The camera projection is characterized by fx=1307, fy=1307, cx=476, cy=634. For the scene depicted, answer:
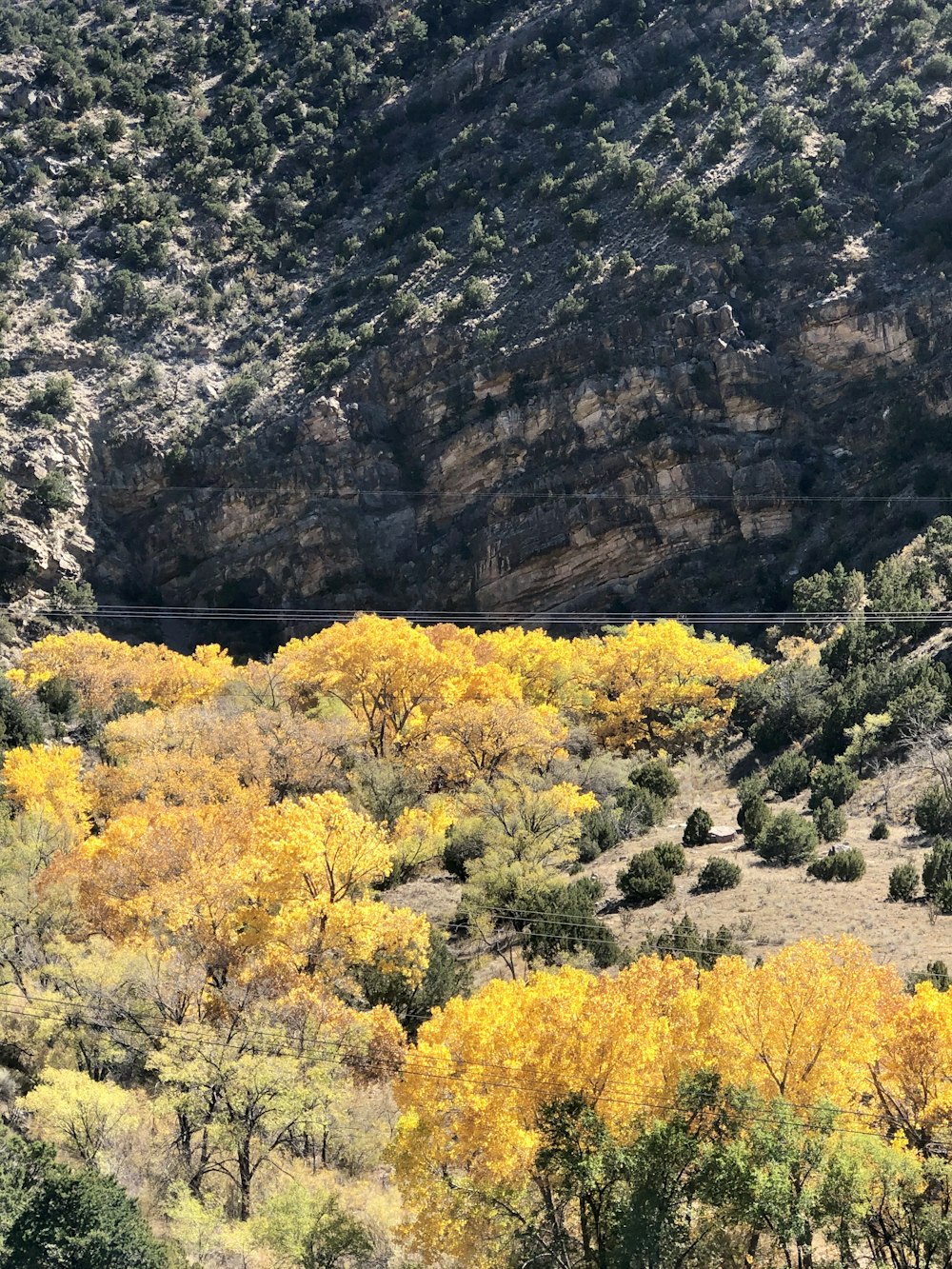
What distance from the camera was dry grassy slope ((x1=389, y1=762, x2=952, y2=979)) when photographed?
3247 cm

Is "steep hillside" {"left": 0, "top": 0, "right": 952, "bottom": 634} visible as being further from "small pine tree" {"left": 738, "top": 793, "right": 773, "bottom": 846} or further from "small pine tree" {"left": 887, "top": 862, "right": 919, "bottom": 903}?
"small pine tree" {"left": 887, "top": 862, "right": 919, "bottom": 903}

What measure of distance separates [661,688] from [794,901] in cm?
2296

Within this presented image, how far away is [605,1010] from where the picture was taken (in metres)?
24.9

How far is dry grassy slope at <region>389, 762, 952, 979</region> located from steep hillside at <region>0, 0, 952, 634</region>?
1210 inches

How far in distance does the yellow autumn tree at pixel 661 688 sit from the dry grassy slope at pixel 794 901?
9.80 metres

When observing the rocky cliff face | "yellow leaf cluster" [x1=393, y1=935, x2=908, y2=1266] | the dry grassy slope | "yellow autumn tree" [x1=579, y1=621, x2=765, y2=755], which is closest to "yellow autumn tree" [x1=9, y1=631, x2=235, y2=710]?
the rocky cliff face

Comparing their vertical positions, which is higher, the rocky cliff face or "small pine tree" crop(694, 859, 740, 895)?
the rocky cliff face

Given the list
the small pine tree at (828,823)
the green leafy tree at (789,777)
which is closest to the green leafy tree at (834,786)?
the green leafy tree at (789,777)

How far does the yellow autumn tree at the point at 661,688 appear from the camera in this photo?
57406 millimetres

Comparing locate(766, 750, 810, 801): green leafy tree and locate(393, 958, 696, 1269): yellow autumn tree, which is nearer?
locate(393, 958, 696, 1269): yellow autumn tree

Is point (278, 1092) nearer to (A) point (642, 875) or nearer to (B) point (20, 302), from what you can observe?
(A) point (642, 875)

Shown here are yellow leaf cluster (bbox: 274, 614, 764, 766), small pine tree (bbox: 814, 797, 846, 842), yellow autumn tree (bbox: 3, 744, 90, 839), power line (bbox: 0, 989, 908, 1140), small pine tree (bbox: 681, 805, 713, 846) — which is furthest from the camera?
yellow leaf cluster (bbox: 274, 614, 764, 766)

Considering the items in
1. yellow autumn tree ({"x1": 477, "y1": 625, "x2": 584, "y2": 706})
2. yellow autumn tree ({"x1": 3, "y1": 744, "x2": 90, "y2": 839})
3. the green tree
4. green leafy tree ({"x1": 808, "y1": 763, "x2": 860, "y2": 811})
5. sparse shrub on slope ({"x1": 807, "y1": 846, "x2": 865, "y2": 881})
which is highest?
yellow autumn tree ({"x1": 477, "y1": 625, "x2": 584, "y2": 706})

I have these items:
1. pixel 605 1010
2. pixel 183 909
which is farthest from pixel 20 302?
pixel 605 1010
